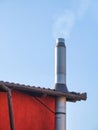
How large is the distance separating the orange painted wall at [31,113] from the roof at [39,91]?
0.22 metres

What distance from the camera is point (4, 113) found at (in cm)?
1109

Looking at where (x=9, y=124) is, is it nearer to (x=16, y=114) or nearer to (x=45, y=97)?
(x=16, y=114)

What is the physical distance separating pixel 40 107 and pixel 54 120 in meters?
0.69

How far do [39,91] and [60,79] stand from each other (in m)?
1.77

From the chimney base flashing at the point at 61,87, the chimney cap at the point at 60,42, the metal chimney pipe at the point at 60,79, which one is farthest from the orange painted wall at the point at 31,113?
the chimney cap at the point at 60,42

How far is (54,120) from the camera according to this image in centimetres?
1239

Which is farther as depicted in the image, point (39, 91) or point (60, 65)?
point (60, 65)

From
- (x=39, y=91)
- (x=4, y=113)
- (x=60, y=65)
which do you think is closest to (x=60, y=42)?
(x=60, y=65)

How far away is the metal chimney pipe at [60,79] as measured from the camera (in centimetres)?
1227

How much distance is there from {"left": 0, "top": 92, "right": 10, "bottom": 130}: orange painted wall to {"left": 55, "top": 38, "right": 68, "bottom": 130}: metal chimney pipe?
6.21 feet

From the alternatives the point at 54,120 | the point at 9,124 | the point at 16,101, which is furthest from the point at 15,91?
the point at 54,120

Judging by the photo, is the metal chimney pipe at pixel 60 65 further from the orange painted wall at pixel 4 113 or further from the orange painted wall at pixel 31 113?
the orange painted wall at pixel 4 113

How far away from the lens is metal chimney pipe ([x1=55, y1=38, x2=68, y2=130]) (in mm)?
12268

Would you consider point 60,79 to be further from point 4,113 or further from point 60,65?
point 4,113
